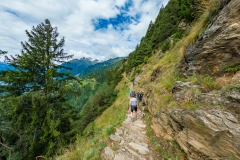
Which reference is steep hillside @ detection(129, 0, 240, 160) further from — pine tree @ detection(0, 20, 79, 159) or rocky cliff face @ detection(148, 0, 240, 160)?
pine tree @ detection(0, 20, 79, 159)

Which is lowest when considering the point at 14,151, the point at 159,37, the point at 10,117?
the point at 14,151

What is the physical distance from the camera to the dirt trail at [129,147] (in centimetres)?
455

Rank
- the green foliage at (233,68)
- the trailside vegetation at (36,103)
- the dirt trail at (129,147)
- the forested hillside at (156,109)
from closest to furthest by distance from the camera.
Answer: the forested hillside at (156,109) → the green foliage at (233,68) → the dirt trail at (129,147) → the trailside vegetation at (36,103)

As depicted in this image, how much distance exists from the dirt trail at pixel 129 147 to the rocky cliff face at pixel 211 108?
2.80 feet

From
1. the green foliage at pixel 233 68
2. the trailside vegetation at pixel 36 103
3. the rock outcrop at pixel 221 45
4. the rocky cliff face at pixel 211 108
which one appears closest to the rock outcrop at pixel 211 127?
the rocky cliff face at pixel 211 108

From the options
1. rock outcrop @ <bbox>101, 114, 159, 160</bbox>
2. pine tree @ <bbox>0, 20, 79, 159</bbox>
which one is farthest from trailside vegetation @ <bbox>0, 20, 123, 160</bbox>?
rock outcrop @ <bbox>101, 114, 159, 160</bbox>

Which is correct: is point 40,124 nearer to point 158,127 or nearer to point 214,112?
point 158,127

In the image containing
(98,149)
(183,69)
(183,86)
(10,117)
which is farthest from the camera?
(10,117)

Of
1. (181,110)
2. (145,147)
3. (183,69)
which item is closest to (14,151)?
(145,147)

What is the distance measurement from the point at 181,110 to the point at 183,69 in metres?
3.84

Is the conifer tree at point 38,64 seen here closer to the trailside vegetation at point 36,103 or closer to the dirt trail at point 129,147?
the trailside vegetation at point 36,103

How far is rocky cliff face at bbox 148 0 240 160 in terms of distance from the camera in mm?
3156

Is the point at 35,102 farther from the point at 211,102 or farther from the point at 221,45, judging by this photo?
the point at 221,45

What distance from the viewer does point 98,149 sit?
5008 mm
